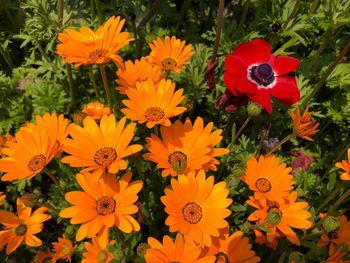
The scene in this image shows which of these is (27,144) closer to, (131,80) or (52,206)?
(52,206)

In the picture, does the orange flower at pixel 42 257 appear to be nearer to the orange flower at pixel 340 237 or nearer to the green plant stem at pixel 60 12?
the green plant stem at pixel 60 12

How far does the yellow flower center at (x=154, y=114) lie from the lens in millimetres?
1704

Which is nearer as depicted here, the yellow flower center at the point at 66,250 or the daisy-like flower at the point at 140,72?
the yellow flower center at the point at 66,250

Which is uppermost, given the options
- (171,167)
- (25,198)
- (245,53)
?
(245,53)

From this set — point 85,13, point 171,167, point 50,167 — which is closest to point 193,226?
point 171,167

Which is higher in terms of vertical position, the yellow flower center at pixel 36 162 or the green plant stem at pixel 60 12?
the green plant stem at pixel 60 12

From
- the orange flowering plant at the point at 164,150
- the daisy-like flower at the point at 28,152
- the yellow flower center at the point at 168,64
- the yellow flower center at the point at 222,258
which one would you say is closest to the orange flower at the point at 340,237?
the orange flowering plant at the point at 164,150

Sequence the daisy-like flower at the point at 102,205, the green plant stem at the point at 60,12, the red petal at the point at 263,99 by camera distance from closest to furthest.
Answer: the daisy-like flower at the point at 102,205
the red petal at the point at 263,99
the green plant stem at the point at 60,12

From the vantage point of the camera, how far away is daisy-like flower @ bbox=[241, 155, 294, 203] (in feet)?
6.01

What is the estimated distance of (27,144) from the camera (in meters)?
1.68

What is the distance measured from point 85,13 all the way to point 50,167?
120 cm

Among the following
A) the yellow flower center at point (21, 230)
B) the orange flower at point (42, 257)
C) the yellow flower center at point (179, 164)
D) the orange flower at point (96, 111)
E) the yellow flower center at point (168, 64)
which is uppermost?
the yellow flower center at point (168, 64)

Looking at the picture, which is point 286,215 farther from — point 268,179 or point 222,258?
point 222,258

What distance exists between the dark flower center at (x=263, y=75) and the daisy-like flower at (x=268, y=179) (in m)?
0.40
